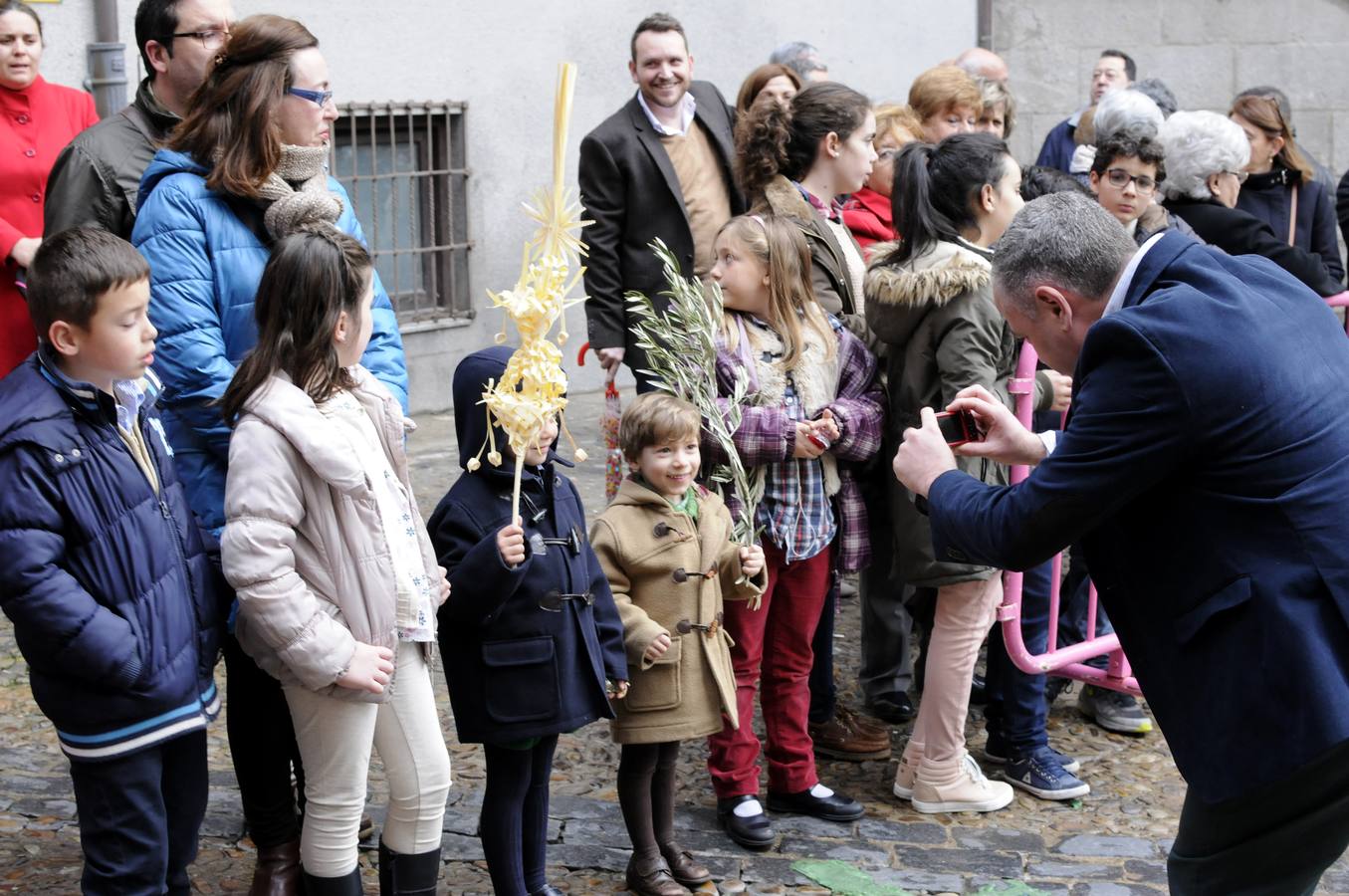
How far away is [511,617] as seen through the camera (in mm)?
4066

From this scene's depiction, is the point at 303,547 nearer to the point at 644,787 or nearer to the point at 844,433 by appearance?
the point at 644,787

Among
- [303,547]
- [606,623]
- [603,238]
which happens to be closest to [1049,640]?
[606,623]

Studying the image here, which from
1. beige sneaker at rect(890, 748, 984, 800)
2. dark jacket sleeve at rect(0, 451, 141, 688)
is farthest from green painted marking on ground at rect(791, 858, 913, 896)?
dark jacket sleeve at rect(0, 451, 141, 688)

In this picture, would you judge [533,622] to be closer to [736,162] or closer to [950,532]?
[950,532]

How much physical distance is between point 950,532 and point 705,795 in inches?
77.4

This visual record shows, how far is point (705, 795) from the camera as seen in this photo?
16.8ft

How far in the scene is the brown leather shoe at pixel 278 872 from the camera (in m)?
4.18

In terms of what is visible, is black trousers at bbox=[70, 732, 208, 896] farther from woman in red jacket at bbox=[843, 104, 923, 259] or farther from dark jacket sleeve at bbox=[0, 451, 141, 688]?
woman in red jacket at bbox=[843, 104, 923, 259]

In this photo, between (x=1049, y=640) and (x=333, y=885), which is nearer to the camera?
(x=333, y=885)

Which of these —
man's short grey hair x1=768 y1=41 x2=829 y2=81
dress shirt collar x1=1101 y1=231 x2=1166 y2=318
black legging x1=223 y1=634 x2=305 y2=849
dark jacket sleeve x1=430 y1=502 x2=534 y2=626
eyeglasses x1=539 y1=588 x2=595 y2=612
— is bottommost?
black legging x1=223 y1=634 x2=305 y2=849

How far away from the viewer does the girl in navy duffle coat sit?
4.05m

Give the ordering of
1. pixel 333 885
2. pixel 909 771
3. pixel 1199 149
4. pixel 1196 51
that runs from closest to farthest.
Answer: pixel 333 885 < pixel 909 771 < pixel 1199 149 < pixel 1196 51

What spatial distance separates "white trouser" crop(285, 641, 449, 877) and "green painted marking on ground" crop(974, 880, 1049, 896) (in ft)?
5.04

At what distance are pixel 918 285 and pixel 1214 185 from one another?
220cm
